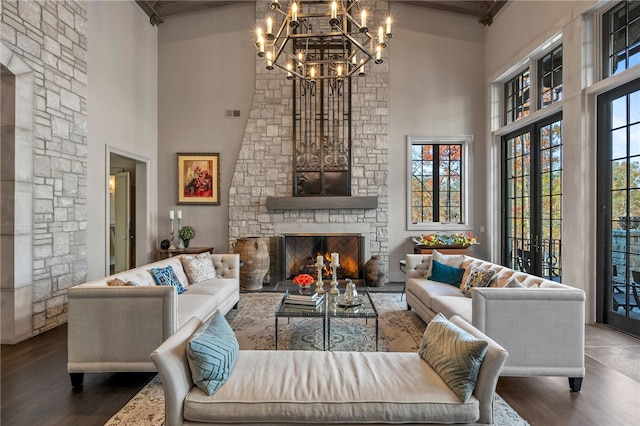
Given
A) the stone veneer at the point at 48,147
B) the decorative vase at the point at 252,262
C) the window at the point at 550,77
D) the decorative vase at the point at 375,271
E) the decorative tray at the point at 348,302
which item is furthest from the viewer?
the decorative vase at the point at 375,271

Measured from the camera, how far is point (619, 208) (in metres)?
3.83

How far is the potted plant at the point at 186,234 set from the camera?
641 centimetres

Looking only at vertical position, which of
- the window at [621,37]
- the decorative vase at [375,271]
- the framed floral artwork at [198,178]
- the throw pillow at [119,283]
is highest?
the window at [621,37]

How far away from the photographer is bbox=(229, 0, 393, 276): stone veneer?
6.58 metres

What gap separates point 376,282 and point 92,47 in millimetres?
5655

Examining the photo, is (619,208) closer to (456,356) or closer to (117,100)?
(456,356)

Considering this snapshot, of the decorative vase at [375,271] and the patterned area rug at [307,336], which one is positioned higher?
the decorative vase at [375,271]

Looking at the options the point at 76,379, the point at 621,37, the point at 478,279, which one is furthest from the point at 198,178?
the point at 621,37

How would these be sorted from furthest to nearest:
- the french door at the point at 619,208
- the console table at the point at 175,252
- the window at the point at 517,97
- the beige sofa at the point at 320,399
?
Answer: the console table at the point at 175,252 < the window at the point at 517,97 < the french door at the point at 619,208 < the beige sofa at the point at 320,399

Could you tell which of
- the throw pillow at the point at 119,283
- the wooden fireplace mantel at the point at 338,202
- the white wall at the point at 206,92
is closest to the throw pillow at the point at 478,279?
the wooden fireplace mantel at the point at 338,202

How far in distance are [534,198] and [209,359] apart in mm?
5332

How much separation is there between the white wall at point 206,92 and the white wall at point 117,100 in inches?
9.8

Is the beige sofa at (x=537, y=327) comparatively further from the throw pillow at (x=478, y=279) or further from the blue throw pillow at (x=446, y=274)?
the blue throw pillow at (x=446, y=274)

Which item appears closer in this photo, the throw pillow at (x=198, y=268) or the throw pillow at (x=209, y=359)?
the throw pillow at (x=209, y=359)
